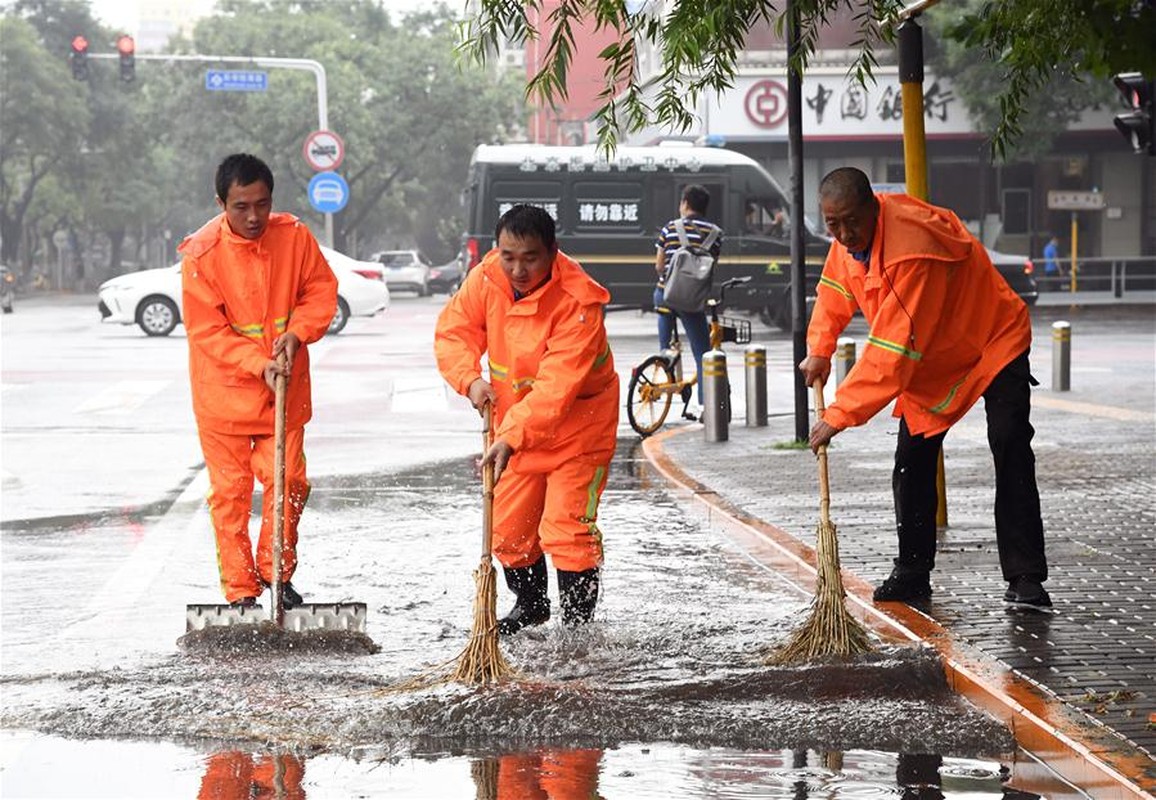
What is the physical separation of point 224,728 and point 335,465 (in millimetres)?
7978

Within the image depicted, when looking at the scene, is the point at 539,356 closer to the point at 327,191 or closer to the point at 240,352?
the point at 240,352

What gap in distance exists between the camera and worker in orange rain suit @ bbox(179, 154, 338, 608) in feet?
24.6

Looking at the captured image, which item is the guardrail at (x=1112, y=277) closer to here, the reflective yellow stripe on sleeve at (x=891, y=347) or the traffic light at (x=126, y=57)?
the traffic light at (x=126, y=57)

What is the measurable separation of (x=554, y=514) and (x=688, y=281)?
31.4 feet

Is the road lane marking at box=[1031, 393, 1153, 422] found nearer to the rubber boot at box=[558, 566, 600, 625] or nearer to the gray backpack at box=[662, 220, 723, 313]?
the gray backpack at box=[662, 220, 723, 313]

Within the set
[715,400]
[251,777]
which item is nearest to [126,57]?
[715,400]

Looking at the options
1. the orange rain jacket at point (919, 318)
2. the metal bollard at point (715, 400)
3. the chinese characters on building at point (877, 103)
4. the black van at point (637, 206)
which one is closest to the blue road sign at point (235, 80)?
the black van at point (637, 206)

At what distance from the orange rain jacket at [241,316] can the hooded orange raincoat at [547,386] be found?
2.71 feet

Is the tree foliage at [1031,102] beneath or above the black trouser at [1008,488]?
above

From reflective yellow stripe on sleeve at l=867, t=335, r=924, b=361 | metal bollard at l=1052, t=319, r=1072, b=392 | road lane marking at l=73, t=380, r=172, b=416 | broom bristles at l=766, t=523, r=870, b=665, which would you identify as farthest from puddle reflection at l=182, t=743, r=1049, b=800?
metal bollard at l=1052, t=319, r=1072, b=392

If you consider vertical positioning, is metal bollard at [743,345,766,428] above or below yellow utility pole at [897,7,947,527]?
below

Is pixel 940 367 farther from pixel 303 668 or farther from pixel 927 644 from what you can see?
pixel 303 668

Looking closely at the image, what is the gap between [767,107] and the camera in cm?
4359

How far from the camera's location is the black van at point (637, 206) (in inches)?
1211
